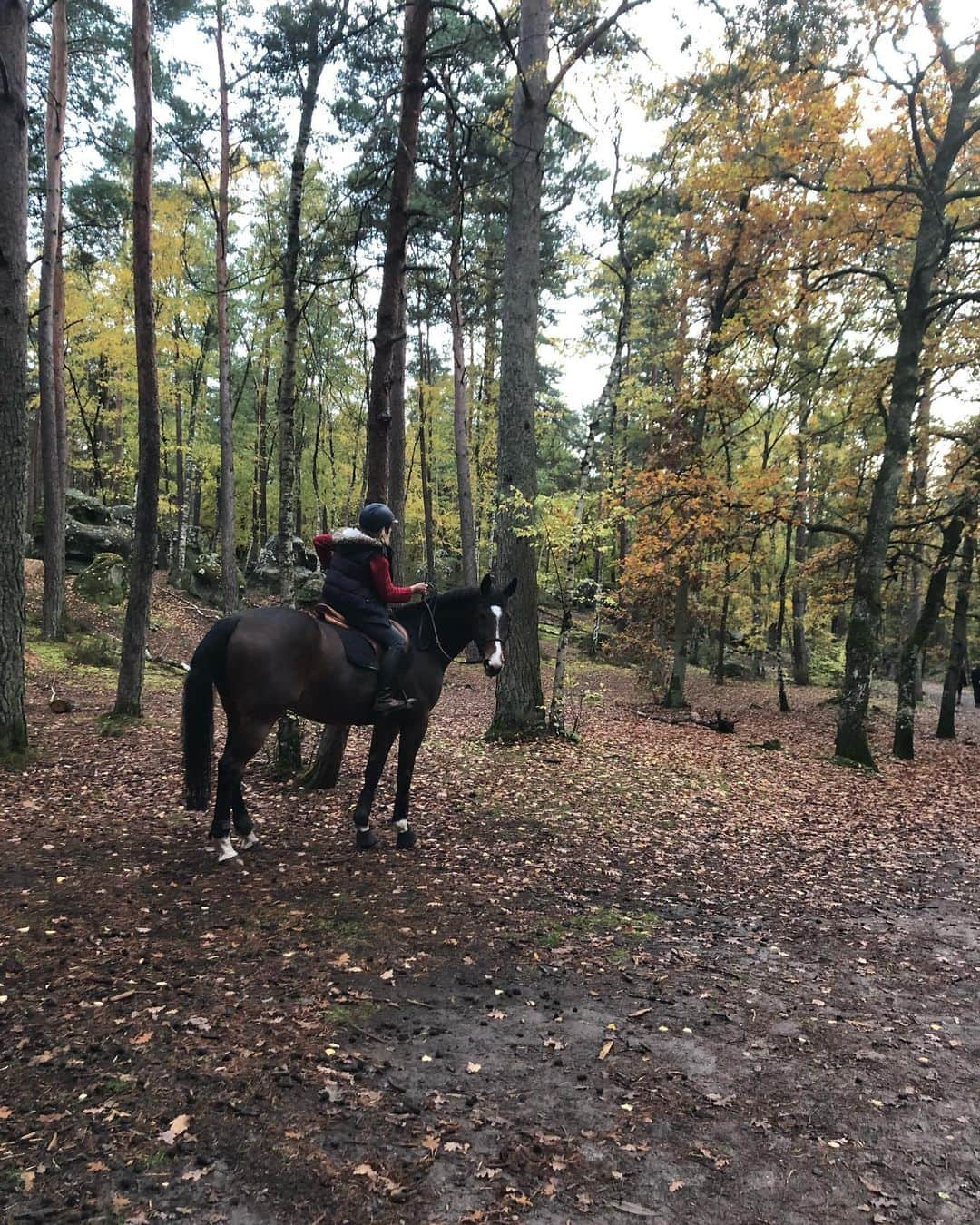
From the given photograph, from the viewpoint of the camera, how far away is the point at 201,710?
5.63m

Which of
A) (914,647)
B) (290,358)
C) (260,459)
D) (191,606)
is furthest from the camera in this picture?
(260,459)

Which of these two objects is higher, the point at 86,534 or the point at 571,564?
the point at 86,534

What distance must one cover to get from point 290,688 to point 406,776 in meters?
1.44

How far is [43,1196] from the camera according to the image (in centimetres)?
235

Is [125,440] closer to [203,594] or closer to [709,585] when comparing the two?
[203,594]

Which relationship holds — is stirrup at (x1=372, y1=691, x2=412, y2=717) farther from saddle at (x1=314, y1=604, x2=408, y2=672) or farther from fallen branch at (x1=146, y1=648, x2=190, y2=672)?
fallen branch at (x1=146, y1=648, x2=190, y2=672)

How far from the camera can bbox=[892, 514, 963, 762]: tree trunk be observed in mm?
13289

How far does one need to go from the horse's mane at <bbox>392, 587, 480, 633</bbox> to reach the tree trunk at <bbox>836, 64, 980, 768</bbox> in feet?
28.8

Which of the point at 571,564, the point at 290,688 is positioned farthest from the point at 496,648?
the point at 571,564

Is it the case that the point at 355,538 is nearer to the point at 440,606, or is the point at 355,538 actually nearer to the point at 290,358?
the point at 440,606

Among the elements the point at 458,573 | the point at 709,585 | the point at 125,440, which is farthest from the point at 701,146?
the point at 125,440

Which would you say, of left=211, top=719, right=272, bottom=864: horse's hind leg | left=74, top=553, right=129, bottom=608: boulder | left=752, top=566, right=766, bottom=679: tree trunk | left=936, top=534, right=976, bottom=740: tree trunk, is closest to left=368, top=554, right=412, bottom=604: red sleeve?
left=211, top=719, right=272, bottom=864: horse's hind leg

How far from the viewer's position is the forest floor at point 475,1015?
2582 mm

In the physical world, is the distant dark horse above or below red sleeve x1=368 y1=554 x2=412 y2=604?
below
